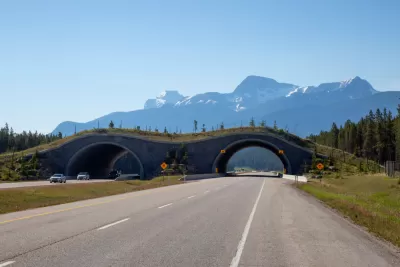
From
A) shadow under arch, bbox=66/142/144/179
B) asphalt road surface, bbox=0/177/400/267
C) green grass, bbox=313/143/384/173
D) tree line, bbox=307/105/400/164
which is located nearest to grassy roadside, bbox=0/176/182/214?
asphalt road surface, bbox=0/177/400/267

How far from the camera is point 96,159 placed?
4299 inches

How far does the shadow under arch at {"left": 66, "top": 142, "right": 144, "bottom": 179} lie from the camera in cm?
9525

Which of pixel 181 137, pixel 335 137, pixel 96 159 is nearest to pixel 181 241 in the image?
pixel 181 137

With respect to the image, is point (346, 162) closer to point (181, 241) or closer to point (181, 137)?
point (181, 137)

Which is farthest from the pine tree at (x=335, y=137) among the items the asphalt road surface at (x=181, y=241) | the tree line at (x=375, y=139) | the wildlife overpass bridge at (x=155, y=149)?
the asphalt road surface at (x=181, y=241)

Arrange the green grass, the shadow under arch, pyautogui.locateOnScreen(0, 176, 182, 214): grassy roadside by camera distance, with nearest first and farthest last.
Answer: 1. pyautogui.locateOnScreen(0, 176, 182, 214): grassy roadside
2. the green grass
3. the shadow under arch

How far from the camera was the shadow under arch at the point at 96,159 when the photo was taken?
313 ft

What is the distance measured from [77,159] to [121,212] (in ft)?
270

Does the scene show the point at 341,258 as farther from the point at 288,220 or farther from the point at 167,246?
the point at 288,220

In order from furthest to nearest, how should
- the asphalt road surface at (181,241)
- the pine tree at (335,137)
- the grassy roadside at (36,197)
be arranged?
the pine tree at (335,137) < the grassy roadside at (36,197) < the asphalt road surface at (181,241)

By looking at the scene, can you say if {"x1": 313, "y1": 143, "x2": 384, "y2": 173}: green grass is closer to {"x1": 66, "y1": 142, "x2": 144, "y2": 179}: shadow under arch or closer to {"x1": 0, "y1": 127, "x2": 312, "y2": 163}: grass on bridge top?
{"x1": 0, "y1": 127, "x2": 312, "y2": 163}: grass on bridge top

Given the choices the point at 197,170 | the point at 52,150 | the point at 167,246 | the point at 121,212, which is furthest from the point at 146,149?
the point at 167,246

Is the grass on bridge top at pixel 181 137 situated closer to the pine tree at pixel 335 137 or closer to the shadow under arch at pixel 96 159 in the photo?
the shadow under arch at pixel 96 159

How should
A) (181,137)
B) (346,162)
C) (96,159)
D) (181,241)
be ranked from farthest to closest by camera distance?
(96,159) < (181,137) < (346,162) < (181,241)
